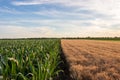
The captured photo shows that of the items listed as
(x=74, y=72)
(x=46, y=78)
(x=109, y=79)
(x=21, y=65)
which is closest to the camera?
(x=46, y=78)

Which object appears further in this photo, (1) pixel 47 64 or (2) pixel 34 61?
(2) pixel 34 61

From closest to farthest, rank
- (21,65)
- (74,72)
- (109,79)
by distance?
1. (21,65)
2. (109,79)
3. (74,72)

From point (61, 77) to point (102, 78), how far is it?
1836mm

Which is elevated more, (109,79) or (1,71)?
(1,71)

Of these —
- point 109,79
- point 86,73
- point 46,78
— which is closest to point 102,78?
point 109,79

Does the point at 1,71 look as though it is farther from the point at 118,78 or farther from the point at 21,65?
the point at 118,78

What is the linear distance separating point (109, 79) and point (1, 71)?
3506 millimetres

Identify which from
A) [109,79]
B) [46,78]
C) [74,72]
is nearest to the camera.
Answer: [46,78]

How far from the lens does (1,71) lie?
6602 millimetres

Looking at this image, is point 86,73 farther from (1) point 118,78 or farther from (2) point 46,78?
(2) point 46,78

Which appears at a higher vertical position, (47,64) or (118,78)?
(47,64)

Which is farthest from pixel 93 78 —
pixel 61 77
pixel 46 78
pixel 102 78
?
pixel 46 78

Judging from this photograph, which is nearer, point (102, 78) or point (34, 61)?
point (102, 78)

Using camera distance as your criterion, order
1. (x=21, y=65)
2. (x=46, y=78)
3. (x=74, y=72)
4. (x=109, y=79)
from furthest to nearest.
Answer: (x=74, y=72)
(x=109, y=79)
(x=21, y=65)
(x=46, y=78)
